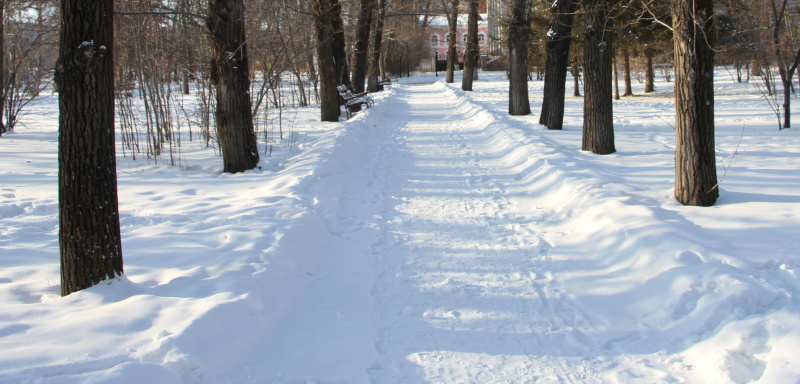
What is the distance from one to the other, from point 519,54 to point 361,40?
6640mm

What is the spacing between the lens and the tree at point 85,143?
400 centimetres

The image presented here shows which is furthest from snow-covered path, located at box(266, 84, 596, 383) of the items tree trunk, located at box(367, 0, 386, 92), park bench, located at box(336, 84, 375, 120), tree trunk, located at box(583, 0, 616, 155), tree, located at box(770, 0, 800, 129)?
tree trunk, located at box(367, 0, 386, 92)

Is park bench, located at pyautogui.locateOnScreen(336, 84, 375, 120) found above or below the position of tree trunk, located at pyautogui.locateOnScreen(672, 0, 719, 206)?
above

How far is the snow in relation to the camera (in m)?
3.33

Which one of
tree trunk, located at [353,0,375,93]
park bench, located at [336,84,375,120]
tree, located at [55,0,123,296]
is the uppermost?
tree trunk, located at [353,0,375,93]

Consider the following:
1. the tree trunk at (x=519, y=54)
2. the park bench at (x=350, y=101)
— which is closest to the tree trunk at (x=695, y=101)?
the tree trunk at (x=519, y=54)

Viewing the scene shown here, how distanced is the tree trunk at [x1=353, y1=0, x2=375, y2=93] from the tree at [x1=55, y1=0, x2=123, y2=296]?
56.4ft

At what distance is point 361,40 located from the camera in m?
21.6

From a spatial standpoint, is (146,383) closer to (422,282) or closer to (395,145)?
(422,282)

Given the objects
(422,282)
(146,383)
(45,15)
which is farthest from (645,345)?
(45,15)

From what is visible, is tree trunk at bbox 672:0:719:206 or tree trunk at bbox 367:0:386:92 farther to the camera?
tree trunk at bbox 367:0:386:92

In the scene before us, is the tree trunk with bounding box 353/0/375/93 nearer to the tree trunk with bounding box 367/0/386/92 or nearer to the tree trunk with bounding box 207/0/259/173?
the tree trunk with bounding box 367/0/386/92

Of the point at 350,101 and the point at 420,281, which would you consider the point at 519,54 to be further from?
the point at 420,281

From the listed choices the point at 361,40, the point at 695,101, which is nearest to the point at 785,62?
the point at 695,101
